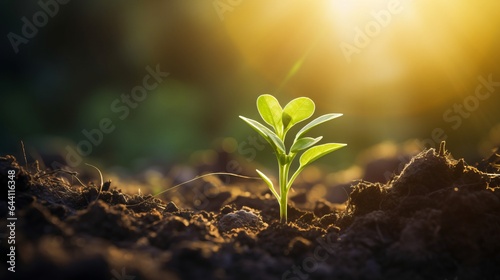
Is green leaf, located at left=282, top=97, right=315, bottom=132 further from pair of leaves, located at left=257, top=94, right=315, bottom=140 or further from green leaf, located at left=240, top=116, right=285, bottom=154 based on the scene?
green leaf, located at left=240, top=116, right=285, bottom=154

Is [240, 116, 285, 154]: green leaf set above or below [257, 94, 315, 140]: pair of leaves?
below

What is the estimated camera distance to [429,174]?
92.0 inches

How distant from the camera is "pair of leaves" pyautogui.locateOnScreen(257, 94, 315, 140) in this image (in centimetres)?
236

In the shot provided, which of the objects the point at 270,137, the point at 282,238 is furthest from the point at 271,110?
the point at 282,238

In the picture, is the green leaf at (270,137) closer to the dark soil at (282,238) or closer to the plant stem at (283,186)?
the plant stem at (283,186)

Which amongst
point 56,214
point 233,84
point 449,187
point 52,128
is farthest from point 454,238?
point 52,128

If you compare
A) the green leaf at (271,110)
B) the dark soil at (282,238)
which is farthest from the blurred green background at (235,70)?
the dark soil at (282,238)

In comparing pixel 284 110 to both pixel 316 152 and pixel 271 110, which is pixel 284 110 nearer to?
pixel 271 110

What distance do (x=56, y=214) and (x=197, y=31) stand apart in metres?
7.94

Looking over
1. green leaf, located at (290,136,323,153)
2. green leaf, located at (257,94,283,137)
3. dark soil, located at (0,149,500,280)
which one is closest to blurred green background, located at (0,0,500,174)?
green leaf, located at (257,94,283,137)

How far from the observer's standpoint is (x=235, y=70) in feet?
31.2

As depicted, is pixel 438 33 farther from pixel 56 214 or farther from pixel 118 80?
pixel 56 214

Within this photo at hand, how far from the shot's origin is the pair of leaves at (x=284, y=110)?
7.75 feet

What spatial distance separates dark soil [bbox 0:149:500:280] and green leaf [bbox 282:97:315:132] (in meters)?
0.52
